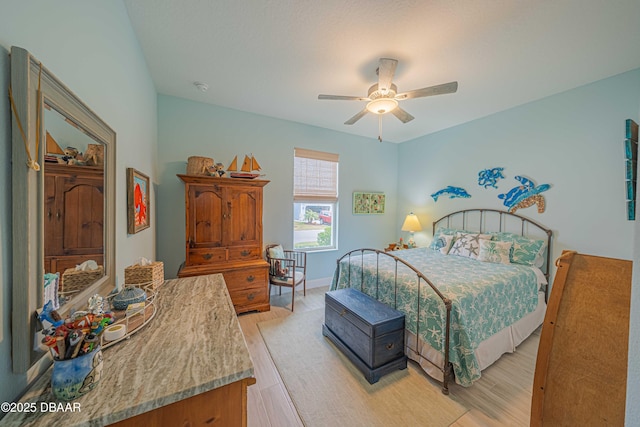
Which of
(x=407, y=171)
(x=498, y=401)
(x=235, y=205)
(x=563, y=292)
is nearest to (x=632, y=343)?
(x=563, y=292)

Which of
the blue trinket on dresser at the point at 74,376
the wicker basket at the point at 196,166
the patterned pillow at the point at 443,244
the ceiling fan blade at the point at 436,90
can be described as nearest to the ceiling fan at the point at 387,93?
the ceiling fan blade at the point at 436,90

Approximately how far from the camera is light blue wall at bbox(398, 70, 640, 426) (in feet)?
7.69

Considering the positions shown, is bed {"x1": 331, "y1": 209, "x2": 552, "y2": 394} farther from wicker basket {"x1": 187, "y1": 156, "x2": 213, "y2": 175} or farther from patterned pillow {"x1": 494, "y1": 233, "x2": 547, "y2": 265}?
wicker basket {"x1": 187, "y1": 156, "x2": 213, "y2": 175}

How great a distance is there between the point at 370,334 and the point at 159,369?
1.52 m

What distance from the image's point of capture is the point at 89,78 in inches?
42.0

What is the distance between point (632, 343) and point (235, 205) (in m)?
3.06

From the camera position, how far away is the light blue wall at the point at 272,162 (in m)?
2.97

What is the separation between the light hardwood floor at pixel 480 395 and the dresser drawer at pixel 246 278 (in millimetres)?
691

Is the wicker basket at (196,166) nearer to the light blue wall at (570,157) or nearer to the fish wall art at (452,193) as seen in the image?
the fish wall art at (452,193)

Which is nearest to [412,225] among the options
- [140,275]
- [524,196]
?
[524,196]

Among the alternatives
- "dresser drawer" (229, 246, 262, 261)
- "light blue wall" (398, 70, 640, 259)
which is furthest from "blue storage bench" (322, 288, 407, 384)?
"light blue wall" (398, 70, 640, 259)

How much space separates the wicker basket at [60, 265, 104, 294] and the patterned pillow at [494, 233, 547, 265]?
3.92 metres

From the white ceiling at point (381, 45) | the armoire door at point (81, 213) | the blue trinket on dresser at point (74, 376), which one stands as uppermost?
the white ceiling at point (381, 45)

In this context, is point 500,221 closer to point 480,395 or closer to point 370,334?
point 480,395
